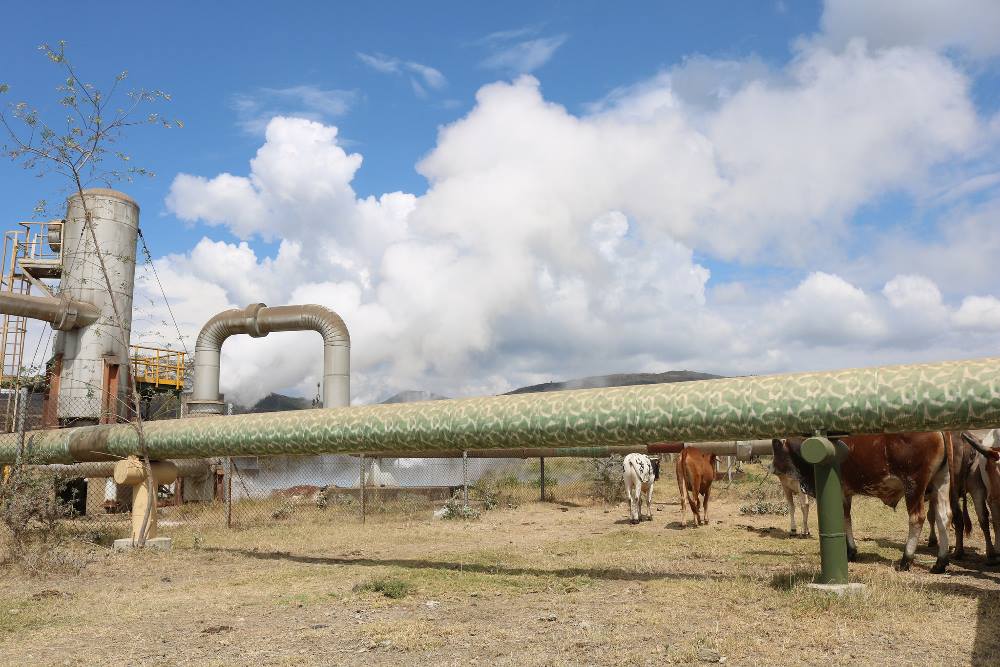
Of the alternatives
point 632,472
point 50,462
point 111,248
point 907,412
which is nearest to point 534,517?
point 632,472

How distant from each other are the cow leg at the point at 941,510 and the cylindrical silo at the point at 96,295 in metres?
20.7

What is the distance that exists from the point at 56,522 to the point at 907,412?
12.9 meters

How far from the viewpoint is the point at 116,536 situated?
544 inches

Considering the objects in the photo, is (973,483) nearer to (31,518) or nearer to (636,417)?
(636,417)

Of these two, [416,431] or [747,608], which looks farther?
[416,431]

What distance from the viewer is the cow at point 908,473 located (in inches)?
353

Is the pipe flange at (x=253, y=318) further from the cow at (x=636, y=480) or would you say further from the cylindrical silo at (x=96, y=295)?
the cow at (x=636, y=480)

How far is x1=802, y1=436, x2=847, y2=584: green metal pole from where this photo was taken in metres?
7.28

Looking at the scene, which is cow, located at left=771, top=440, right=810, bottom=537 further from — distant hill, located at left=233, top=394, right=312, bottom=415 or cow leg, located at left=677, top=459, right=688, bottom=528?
distant hill, located at left=233, top=394, right=312, bottom=415

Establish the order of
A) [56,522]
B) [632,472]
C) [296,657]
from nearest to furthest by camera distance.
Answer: [296,657] < [56,522] < [632,472]

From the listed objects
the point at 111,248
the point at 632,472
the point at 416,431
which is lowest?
the point at 632,472

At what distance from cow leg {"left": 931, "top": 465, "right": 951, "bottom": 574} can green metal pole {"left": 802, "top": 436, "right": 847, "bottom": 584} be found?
243 cm

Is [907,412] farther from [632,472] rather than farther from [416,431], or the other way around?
[632,472]

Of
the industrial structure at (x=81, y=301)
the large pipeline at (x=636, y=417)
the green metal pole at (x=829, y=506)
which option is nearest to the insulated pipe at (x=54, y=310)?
the industrial structure at (x=81, y=301)
